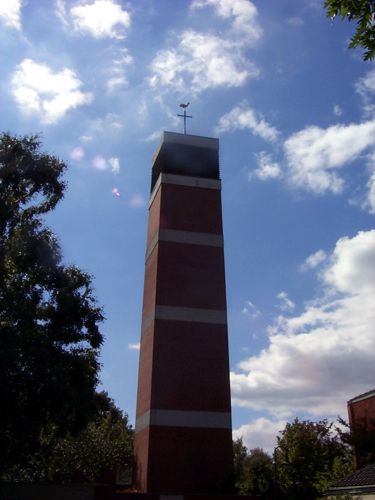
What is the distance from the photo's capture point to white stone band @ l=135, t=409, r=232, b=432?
105ft

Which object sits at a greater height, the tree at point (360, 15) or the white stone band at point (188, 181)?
the white stone band at point (188, 181)

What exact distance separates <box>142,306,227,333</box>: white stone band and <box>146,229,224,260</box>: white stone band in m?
4.66

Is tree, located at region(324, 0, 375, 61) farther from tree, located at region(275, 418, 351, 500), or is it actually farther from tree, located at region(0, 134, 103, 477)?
tree, located at region(275, 418, 351, 500)

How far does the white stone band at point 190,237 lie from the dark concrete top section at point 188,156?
14.8 feet

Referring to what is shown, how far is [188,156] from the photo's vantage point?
39719mm

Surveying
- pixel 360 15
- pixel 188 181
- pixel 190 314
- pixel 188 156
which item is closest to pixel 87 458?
pixel 190 314

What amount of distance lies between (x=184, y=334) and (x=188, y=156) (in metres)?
13.1

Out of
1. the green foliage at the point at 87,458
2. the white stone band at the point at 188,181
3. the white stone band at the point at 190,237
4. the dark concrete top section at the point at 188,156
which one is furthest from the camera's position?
the dark concrete top section at the point at 188,156

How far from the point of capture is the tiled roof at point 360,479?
876 inches

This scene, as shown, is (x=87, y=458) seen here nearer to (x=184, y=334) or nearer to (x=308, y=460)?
(x=184, y=334)

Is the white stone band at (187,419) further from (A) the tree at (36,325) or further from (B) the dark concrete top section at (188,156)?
(B) the dark concrete top section at (188,156)

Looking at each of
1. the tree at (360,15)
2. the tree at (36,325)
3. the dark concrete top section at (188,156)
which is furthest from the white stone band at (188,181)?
the tree at (360,15)

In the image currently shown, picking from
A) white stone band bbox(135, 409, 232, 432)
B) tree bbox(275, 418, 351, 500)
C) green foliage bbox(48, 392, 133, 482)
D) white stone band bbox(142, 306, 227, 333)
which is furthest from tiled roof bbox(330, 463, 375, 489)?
green foliage bbox(48, 392, 133, 482)

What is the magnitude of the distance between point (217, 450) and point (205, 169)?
18.9 metres
